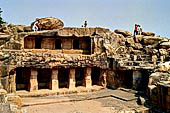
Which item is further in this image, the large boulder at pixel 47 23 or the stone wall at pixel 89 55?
the large boulder at pixel 47 23

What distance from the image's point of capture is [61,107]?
10242 millimetres

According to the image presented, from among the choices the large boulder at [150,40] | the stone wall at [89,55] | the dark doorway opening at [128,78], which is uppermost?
the large boulder at [150,40]

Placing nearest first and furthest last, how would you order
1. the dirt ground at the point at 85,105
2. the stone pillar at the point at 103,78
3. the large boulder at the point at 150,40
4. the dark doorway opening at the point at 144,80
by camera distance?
the dirt ground at the point at 85,105 → the dark doorway opening at the point at 144,80 → the stone pillar at the point at 103,78 → the large boulder at the point at 150,40

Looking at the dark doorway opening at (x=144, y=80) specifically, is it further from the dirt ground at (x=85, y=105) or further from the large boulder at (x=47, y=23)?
the large boulder at (x=47, y=23)

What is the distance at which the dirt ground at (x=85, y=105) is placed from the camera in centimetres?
A: 970

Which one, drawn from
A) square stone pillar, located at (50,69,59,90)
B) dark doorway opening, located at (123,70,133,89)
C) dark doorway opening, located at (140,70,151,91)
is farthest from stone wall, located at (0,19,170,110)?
square stone pillar, located at (50,69,59,90)

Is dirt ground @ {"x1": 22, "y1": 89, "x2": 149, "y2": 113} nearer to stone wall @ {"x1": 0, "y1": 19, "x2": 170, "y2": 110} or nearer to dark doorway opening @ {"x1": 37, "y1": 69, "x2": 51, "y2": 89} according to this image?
stone wall @ {"x1": 0, "y1": 19, "x2": 170, "y2": 110}

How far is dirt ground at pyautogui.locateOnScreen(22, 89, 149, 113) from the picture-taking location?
9.70 meters

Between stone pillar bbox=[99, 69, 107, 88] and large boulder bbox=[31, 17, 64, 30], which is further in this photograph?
large boulder bbox=[31, 17, 64, 30]

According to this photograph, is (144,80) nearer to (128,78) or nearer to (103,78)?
(128,78)

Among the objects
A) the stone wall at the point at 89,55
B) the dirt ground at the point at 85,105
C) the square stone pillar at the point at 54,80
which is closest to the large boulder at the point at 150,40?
the stone wall at the point at 89,55

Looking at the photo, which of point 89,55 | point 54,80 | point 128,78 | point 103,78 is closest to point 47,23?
point 89,55

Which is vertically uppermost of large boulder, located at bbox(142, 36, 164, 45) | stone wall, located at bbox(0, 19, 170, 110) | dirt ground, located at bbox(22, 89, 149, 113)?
large boulder, located at bbox(142, 36, 164, 45)

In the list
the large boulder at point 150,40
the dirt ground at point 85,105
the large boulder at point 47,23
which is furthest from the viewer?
the large boulder at point 150,40
